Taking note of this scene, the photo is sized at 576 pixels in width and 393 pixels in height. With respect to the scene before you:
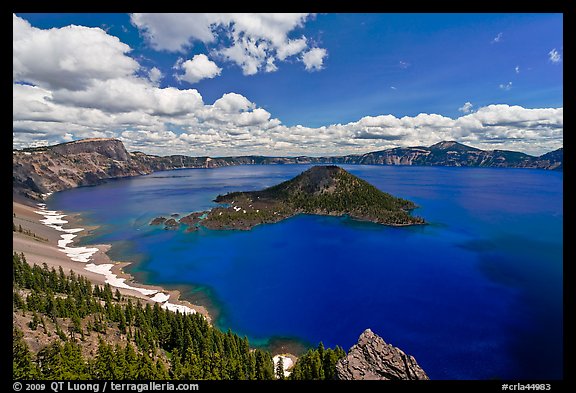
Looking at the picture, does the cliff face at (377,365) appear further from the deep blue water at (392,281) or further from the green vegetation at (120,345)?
the deep blue water at (392,281)

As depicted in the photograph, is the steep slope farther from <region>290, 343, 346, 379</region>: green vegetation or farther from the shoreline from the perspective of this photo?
<region>290, 343, 346, 379</region>: green vegetation

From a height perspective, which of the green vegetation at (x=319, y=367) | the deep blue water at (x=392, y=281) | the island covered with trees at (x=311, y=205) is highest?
the island covered with trees at (x=311, y=205)

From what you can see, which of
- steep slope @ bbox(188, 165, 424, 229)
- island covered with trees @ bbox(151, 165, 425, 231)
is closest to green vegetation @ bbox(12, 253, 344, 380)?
island covered with trees @ bbox(151, 165, 425, 231)

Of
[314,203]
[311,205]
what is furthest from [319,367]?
[314,203]

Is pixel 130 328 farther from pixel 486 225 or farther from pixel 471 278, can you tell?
pixel 486 225

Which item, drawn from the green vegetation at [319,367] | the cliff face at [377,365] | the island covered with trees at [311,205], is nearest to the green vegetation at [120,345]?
the green vegetation at [319,367]
